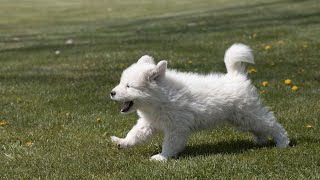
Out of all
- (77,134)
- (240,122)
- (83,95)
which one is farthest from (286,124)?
(83,95)

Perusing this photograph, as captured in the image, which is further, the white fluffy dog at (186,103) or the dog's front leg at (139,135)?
the dog's front leg at (139,135)

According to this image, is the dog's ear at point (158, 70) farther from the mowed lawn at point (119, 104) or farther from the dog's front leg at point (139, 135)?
the mowed lawn at point (119, 104)

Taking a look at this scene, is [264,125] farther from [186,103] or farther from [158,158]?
[158,158]

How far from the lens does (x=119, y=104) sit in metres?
10.3

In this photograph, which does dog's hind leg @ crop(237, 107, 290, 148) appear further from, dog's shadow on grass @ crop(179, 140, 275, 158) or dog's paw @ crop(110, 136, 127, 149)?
dog's paw @ crop(110, 136, 127, 149)

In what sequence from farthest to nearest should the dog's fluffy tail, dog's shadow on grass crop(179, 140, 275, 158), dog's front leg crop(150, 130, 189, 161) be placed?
the dog's fluffy tail
dog's shadow on grass crop(179, 140, 275, 158)
dog's front leg crop(150, 130, 189, 161)

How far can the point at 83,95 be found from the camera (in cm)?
1112

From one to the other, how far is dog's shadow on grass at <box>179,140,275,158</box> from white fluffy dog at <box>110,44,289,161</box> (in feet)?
0.58

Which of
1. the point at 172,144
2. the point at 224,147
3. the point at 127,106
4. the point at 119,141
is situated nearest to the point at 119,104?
the point at 119,141

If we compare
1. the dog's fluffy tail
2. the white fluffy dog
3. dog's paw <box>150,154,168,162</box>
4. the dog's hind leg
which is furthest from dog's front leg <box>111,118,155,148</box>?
the dog's fluffy tail

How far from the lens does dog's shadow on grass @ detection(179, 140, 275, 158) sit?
6.80 metres

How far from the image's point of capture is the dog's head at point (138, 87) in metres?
6.45

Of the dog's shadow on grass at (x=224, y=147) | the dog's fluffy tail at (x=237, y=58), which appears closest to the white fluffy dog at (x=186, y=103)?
the dog's fluffy tail at (x=237, y=58)

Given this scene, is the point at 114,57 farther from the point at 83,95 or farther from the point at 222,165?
the point at 222,165
